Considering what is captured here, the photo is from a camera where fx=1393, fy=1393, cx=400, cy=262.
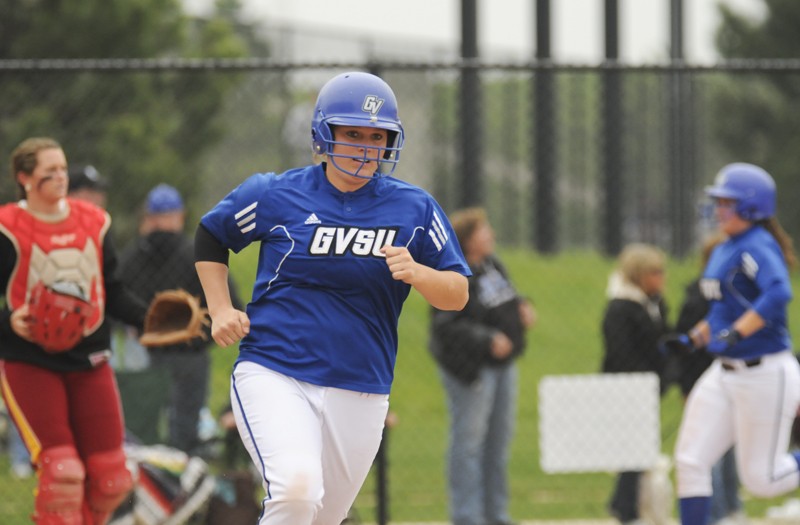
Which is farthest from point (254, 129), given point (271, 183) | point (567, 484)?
point (271, 183)

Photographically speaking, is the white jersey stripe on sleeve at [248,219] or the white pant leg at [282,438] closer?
the white pant leg at [282,438]

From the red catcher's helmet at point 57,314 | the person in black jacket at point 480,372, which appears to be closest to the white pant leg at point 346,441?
the red catcher's helmet at point 57,314

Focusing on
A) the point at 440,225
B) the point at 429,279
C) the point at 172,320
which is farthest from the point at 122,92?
the point at 429,279

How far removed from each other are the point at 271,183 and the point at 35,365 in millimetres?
1557

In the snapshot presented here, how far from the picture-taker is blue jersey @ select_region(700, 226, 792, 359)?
21.9 ft

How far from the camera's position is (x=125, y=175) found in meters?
11.0

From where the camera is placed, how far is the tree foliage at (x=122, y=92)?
406 inches

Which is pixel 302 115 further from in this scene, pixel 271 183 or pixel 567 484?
pixel 271 183

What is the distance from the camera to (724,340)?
6.61 m

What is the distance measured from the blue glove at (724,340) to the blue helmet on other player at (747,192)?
61 centimetres

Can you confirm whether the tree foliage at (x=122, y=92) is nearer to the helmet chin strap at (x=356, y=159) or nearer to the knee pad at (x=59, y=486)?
the knee pad at (x=59, y=486)

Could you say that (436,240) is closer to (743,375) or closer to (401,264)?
(401,264)

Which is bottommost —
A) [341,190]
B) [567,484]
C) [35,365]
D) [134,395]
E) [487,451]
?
[567,484]

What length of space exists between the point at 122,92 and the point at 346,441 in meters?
7.60
